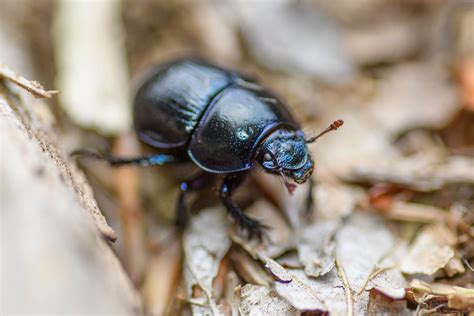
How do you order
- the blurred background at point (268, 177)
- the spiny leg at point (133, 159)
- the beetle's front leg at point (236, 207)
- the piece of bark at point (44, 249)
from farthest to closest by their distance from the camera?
the spiny leg at point (133, 159), the beetle's front leg at point (236, 207), the blurred background at point (268, 177), the piece of bark at point (44, 249)

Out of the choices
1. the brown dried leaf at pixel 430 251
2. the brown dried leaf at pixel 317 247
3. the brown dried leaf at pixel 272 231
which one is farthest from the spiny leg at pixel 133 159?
the brown dried leaf at pixel 430 251

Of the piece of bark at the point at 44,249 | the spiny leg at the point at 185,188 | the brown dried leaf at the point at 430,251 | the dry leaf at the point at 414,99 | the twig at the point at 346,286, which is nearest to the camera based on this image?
the piece of bark at the point at 44,249

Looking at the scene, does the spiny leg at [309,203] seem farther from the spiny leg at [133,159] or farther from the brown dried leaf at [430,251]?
the spiny leg at [133,159]

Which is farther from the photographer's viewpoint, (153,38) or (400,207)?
(153,38)

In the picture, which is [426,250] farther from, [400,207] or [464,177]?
[464,177]

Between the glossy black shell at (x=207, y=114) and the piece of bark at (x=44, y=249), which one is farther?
the glossy black shell at (x=207, y=114)

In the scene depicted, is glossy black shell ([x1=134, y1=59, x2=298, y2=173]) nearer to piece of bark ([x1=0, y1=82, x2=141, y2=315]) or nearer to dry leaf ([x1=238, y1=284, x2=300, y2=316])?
A: dry leaf ([x1=238, y1=284, x2=300, y2=316])

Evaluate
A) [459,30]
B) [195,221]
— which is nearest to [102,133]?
[195,221]

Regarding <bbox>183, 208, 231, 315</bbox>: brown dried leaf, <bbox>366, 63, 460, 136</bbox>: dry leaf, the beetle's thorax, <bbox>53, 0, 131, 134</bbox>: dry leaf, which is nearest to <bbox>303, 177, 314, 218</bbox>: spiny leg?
the beetle's thorax
